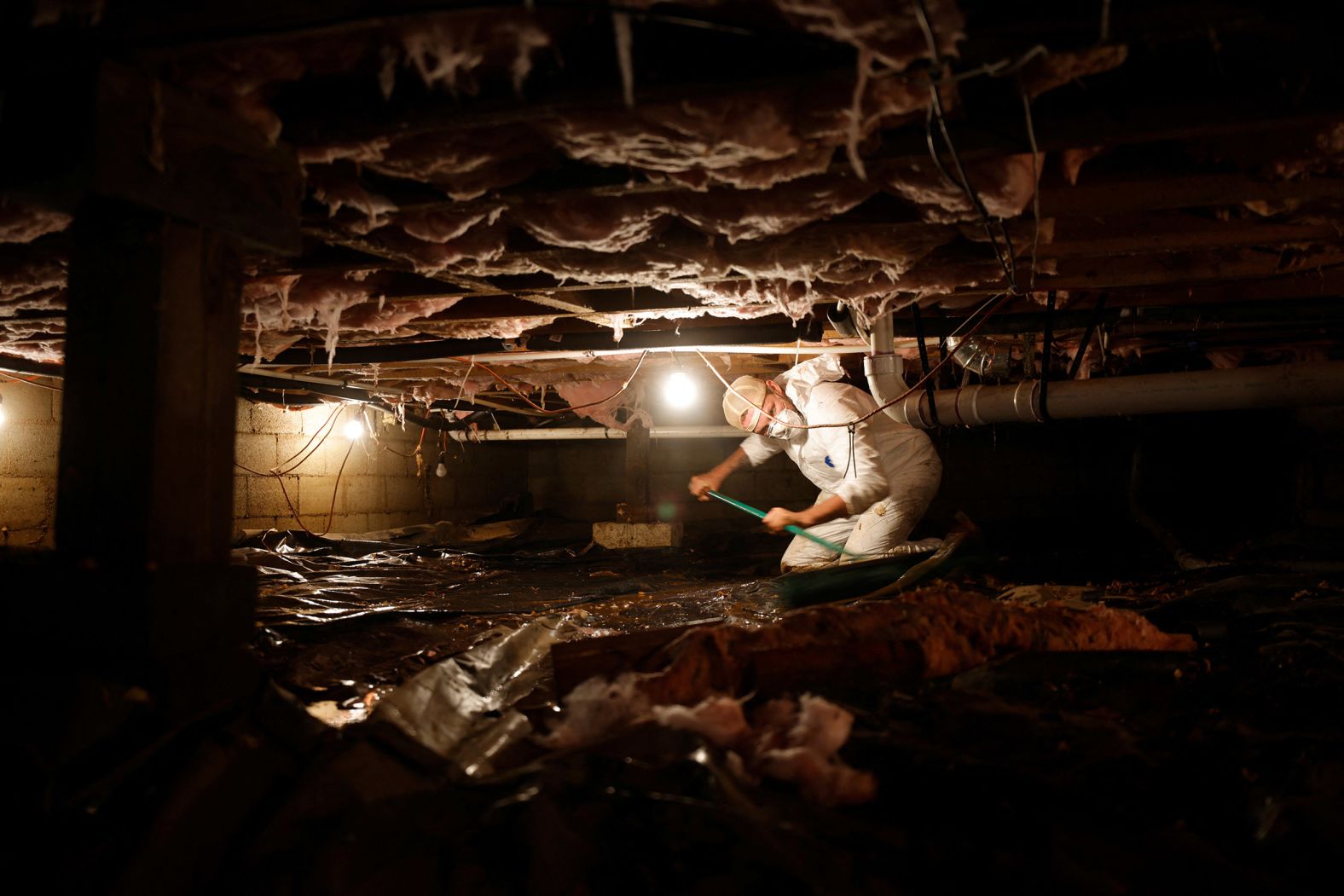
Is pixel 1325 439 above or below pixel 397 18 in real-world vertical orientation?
below

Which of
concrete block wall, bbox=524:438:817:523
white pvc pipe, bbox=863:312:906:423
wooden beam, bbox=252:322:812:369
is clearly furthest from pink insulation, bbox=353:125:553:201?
concrete block wall, bbox=524:438:817:523

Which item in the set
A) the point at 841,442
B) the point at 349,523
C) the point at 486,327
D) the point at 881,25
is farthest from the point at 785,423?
the point at 349,523

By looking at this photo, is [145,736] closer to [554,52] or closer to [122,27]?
[122,27]

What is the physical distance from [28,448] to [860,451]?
6.27 metres

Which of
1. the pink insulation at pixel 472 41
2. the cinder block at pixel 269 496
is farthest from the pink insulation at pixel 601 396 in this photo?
the pink insulation at pixel 472 41

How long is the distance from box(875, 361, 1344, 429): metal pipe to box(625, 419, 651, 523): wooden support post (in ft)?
10.7

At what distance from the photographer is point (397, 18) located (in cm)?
141

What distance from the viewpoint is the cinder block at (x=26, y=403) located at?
210 inches

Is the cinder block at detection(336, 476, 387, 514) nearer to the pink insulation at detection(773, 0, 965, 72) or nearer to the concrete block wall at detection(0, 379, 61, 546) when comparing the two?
the concrete block wall at detection(0, 379, 61, 546)

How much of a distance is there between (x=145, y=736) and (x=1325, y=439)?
761cm

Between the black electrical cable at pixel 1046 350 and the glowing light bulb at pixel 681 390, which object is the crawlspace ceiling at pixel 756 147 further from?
the glowing light bulb at pixel 681 390

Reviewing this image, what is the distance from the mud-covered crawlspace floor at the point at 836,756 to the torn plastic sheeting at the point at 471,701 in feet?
0.04

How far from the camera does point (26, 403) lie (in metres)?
5.50

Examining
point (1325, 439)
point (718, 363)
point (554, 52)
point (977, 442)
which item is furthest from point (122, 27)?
point (977, 442)
